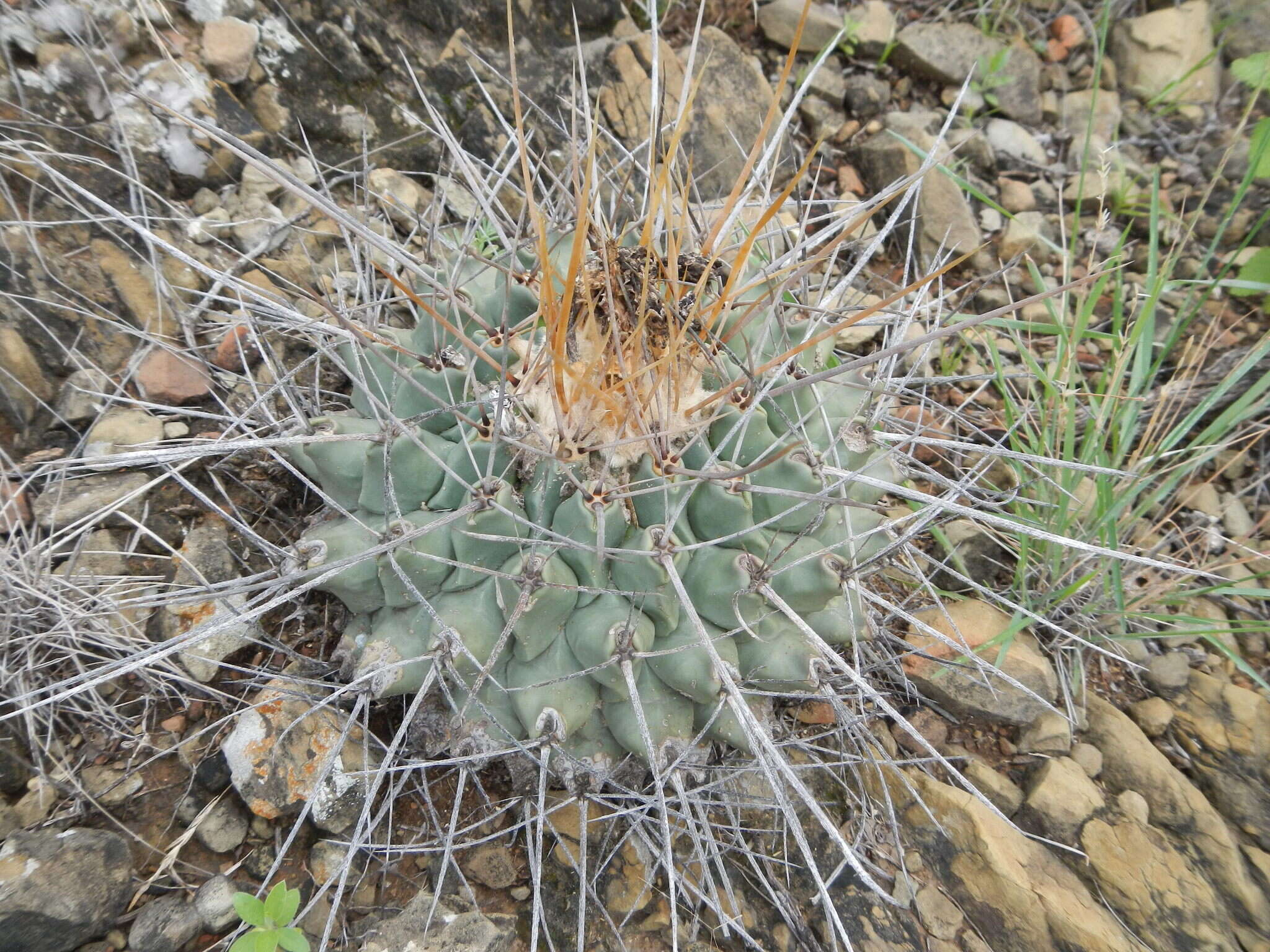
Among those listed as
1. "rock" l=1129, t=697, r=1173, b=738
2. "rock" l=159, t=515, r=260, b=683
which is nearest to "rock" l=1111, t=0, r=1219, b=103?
"rock" l=1129, t=697, r=1173, b=738

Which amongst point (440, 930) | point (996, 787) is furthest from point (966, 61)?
point (440, 930)

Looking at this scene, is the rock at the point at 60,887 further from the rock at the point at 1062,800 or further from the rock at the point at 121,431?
the rock at the point at 1062,800

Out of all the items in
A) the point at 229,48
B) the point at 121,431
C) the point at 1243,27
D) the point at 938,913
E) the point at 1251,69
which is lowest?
the point at 938,913

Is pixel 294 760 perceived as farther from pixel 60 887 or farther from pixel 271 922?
pixel 60 887

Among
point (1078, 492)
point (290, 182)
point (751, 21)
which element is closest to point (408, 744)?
point (290, 182)

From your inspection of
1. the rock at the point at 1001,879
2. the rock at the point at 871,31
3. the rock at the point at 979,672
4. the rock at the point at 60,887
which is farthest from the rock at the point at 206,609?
the rock at the point at 871,31

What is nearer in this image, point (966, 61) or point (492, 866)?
point (492, 866)

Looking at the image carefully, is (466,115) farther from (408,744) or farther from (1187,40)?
(1187,40)
